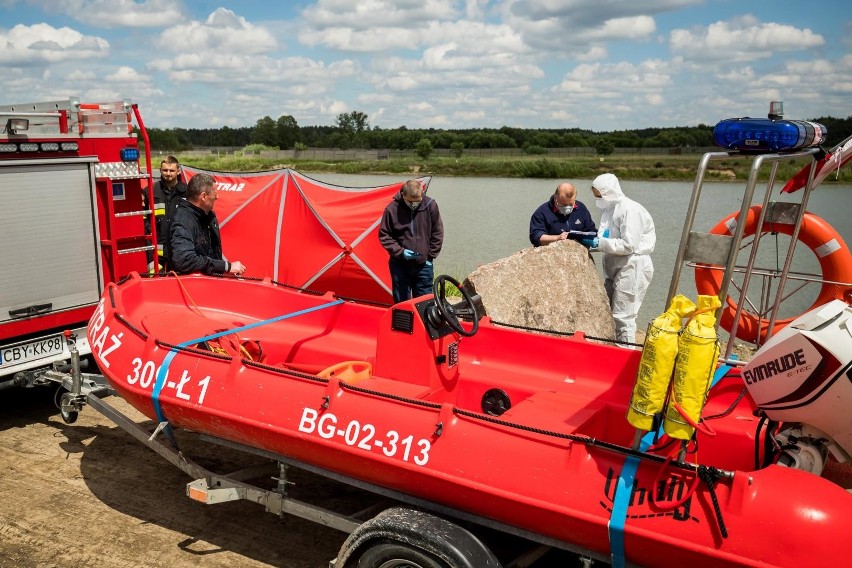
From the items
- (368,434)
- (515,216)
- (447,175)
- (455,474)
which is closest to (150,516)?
(368,434)

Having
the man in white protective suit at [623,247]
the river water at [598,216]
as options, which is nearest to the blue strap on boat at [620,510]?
the man in white protective suit at [623,247]

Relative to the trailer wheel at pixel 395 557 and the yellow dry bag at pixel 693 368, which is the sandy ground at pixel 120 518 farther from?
the yellow dry bag at pixel 693 368

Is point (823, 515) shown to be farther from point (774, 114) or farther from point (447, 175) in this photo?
point (447, 175)

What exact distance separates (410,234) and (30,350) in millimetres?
3580

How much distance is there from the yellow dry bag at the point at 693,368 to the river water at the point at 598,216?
5117 mm

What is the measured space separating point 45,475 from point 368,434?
2721mm

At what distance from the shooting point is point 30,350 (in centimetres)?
584

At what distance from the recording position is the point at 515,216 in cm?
1969

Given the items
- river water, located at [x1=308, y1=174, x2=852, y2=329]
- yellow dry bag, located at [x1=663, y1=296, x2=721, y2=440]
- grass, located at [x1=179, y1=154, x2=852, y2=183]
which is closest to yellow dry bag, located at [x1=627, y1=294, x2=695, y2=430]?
yellow dry bag, located at [x1=663, y1=296, x2=721, y2=440]

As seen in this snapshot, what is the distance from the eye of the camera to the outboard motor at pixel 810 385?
123 inches

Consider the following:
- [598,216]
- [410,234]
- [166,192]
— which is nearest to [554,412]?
[410,234]

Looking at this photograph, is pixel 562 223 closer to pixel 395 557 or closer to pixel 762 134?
pixel 762 134

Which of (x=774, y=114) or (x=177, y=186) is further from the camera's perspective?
(x=177, y=186)

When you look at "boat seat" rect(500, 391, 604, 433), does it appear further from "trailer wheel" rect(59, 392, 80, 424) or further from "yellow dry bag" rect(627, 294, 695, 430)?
"trailer wheel" rect(59, 392, 80, 424)
